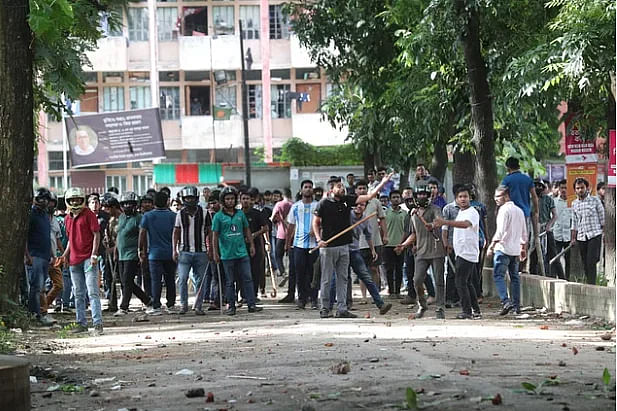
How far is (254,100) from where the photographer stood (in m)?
59.4

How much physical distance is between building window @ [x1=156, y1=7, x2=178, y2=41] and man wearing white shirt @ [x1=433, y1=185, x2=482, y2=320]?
43579 millimetres

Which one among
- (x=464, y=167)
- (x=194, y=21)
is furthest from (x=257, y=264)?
(x=194, y=21)

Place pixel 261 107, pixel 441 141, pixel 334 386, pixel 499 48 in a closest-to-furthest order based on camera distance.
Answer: pixel 334 386 → pixel 499 48 → pixel 441 141 → pixel 261 107

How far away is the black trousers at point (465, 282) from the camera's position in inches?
Answer: 661

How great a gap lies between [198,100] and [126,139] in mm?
19904

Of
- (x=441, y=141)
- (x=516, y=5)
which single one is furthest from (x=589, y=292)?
(x=441, y=141)

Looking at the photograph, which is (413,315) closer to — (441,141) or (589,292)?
(589,292)

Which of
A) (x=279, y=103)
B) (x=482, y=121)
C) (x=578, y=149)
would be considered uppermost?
(x=279, y=103)

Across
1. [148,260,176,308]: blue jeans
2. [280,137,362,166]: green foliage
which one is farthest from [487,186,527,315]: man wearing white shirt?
[280,137,362,166]: green foliage

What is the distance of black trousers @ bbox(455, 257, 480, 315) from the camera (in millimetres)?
16781

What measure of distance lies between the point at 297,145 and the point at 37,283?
30.6m

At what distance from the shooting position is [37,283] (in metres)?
18.2

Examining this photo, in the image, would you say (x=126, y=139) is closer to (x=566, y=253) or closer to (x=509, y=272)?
(x=566, y=253)

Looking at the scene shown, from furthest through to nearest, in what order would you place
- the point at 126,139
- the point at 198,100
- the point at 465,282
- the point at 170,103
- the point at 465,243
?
the point at 198,100 → the point at 170,103 → the point at 126,139 → the point at 465,282 → the point at 465,243
